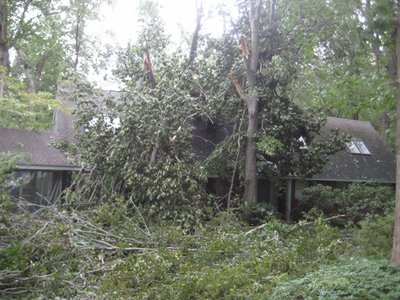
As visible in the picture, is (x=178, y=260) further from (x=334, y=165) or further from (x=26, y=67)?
(x=26, y=67)

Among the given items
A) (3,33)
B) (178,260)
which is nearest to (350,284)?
(178,260)

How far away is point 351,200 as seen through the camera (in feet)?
52.0

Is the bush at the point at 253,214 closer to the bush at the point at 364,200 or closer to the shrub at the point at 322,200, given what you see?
the bush at the point at 364,200

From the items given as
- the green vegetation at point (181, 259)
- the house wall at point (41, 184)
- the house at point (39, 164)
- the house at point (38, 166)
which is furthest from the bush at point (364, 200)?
the house wall at point (41, 184)

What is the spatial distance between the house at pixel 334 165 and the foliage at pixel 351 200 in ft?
2.27

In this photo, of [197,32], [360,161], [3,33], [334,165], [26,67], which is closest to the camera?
[197,32]

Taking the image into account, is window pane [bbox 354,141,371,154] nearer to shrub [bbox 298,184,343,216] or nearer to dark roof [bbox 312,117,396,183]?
dark roof [bbox 312,117,396,183]

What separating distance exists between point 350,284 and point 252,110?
9028mm

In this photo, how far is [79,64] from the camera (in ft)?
90.0

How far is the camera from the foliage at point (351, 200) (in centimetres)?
1446

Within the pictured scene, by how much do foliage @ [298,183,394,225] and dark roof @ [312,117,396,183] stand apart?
1.03m

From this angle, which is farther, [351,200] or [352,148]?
[352,148]

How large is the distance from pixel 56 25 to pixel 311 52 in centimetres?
1535

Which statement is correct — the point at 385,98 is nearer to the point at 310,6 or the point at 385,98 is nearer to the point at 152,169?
the point at 310,6
